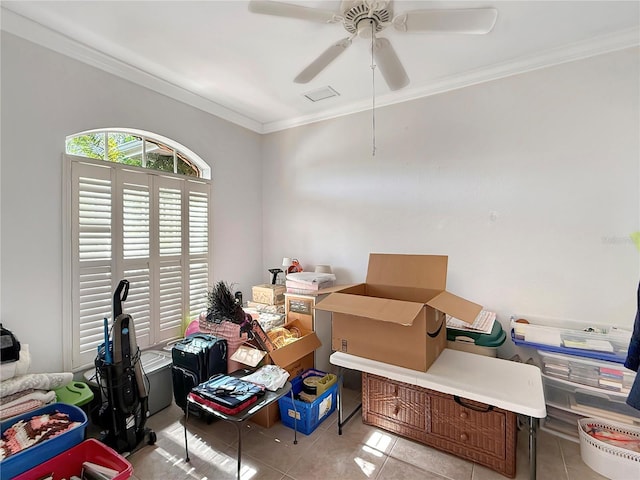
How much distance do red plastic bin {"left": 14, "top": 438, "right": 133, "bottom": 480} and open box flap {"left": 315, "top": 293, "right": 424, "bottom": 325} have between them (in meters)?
1.30

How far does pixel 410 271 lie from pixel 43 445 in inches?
89.5

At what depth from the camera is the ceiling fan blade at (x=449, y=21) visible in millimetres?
1433

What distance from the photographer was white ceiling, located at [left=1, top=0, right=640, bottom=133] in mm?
1915

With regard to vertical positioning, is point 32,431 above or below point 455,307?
below

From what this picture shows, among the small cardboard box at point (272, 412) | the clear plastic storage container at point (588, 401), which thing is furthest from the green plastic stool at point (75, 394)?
the clear plastic storage container at point (588, 401)

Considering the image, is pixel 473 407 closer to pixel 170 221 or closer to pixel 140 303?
pixel 140 303

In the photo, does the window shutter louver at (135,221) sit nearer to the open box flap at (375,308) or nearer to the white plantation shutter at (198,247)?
the white plantation shutter at (198,247)

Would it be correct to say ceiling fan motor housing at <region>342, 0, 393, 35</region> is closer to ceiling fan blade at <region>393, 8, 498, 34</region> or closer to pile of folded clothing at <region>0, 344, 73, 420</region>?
ceiling fan blade at <region>393, 8, 498, 34</region>

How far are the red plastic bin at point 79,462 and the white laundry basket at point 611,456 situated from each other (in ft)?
8.51

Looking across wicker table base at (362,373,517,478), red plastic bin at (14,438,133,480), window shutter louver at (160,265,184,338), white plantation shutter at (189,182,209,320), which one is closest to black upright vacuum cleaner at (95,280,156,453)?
red plastic bin at (14,438,133,480)

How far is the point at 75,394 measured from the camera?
6.59 feet

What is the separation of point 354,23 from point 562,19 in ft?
4.72

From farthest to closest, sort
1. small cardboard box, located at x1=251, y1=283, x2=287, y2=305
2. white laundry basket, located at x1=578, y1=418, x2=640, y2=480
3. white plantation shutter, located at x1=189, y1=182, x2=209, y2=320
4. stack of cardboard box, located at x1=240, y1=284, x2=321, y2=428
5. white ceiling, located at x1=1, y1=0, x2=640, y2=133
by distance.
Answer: small cardboard box, located at x1=251, y1=283, x2=287, y2=305
white plantation shutter, located at x1=189, y1=182, x2=209, y2=320
stack of cardboard box, located at x1=240, y1=284, x2=321, y2=428
white ceiling, located at x1=1, y1=0, x2=640, y2=133
white laundry basket, located at x1=578, y1=418, x2=640, y2=480

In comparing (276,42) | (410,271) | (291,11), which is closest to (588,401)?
(410,271)
